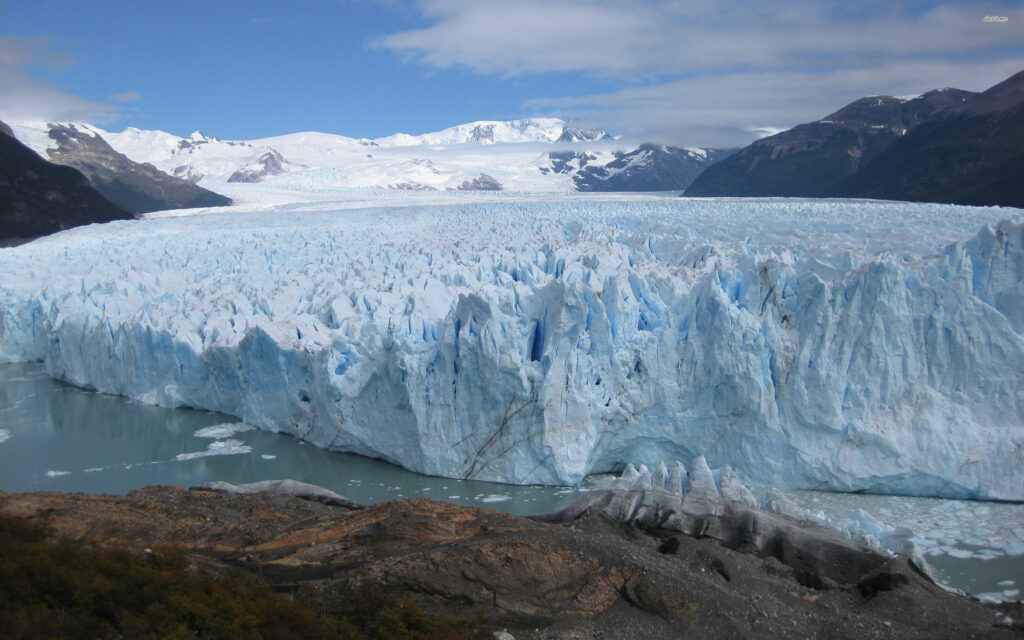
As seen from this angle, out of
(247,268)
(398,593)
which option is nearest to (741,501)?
(398,593)

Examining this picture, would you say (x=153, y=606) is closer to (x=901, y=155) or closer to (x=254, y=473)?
(x=254, y=473)

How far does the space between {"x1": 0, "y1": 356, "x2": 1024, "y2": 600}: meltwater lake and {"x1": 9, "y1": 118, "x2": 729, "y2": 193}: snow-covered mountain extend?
2886cm

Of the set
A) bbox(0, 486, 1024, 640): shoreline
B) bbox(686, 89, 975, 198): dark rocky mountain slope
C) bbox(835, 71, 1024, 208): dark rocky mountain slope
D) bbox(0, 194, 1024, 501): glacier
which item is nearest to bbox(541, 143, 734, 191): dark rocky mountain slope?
bbox(686, 89, 975, 198): dark rocky mountain slope

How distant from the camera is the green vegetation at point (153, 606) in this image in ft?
10.5

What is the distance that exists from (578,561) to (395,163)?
1840 inches

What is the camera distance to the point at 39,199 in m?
23.2

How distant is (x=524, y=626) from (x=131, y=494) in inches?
136

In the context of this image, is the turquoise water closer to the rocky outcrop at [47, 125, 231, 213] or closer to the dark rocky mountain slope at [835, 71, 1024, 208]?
the dark rocky mountain slope at [835, 71, 1024, 208]

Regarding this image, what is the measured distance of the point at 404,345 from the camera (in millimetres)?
8375

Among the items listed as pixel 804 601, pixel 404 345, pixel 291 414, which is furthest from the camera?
pixel 291 414

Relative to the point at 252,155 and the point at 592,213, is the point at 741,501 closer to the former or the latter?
the point at 592,213

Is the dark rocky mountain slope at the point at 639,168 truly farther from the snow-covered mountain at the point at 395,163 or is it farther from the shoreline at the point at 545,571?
the shoreline at the point at 545,571

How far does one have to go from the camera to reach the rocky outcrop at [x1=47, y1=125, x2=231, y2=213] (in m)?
37.9

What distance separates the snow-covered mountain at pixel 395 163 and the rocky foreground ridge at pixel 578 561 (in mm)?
34775
